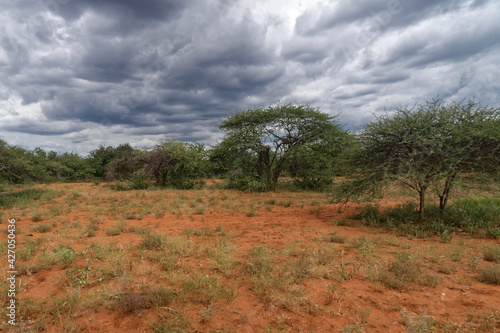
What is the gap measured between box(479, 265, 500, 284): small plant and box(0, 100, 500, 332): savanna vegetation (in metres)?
0.02

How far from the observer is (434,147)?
7.08 meters

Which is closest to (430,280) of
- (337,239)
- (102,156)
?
(337,239)

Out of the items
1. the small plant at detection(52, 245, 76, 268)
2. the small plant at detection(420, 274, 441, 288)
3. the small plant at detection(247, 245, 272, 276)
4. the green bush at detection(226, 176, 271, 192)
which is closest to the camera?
the small plant at detection(420, 274, 441, 288)

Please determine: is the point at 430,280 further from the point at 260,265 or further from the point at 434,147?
the point at 434,147

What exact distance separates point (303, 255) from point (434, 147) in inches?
209

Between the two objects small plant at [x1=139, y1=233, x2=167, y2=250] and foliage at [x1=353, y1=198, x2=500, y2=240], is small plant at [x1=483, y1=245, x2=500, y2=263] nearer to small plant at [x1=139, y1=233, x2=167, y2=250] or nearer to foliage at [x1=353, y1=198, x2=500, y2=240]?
foliage at [x1=353, y1=198, x2=500, y2=240]

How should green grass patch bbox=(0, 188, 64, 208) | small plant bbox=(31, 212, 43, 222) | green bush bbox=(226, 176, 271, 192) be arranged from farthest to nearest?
green bush bbox=(226, 176, 271, 192) < green grass patch bbox=(0, 188, 64, 208) < small plant bbox=(31, 212, 43, 222)

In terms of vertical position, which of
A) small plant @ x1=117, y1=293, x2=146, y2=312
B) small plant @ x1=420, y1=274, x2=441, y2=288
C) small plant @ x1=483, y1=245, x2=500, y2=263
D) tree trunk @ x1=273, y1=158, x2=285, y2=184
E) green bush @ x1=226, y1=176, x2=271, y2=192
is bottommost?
small plant @ x1=117, y1=293, x2=146, y2=312

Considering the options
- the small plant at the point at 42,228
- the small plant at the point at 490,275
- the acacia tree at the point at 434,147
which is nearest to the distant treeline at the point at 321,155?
the acacia tree at the point at 434,147

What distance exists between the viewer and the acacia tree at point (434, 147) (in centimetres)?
675

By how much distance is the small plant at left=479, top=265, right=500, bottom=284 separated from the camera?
12.9ft

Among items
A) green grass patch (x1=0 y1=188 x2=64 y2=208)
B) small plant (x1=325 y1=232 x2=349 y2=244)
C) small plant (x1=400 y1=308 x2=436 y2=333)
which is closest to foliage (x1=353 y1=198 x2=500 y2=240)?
small plant (x1=325 y1=232 x2=349 y2=244)

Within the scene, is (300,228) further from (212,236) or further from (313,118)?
(313,118)

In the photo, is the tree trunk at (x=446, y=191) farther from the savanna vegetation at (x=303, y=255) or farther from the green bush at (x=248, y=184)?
the green bush at (x=248, y=184)
